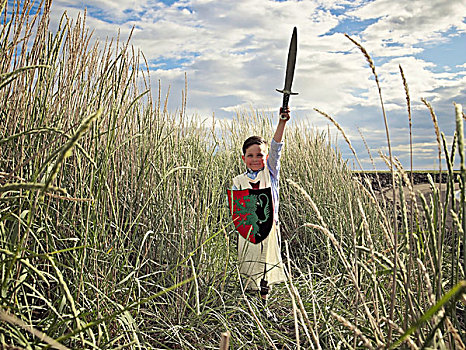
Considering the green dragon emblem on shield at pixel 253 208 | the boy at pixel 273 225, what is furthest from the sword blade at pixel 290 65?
the green dragon emblem on shield at pixel 253 208

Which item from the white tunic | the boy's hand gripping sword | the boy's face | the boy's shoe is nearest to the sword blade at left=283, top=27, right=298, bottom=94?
the boy's hand gripping sword

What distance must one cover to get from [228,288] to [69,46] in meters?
1.55

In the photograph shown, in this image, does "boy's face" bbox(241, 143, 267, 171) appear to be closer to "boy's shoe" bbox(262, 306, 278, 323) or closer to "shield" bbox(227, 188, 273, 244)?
"shield" bbox(227, 188, 273, 244)

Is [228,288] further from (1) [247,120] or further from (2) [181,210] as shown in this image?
(1) [247,120]

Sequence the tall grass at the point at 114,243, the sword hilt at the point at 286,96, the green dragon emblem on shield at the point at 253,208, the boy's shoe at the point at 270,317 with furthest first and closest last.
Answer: the green dragon emblem on shield at the point at 253,208, the sword hilt at the point at 286,96, the boy's shoe at the point at 270,317, the tall grass at the point at 114,243

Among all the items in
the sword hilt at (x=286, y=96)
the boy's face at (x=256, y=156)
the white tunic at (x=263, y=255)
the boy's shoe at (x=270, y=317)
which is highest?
the sword hilt at (x=286, y=96)

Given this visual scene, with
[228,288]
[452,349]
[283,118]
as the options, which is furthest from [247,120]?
[452,349]

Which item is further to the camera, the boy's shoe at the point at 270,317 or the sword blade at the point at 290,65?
the sword blade at the point at 290,65

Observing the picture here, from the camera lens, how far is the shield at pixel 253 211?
2.73 m

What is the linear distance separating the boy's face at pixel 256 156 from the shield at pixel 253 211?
0.19 m

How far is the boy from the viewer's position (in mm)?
2666

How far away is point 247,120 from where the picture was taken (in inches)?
232

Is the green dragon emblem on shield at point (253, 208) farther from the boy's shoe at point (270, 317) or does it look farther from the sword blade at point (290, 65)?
the sword blade at point (290, 65)

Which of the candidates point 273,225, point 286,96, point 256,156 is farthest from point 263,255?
point 286,96
